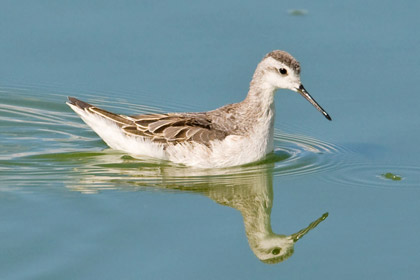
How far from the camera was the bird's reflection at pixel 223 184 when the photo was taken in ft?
34.2

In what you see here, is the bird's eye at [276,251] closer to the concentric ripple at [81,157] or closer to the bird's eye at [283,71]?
the concentric ripple at [81,157]

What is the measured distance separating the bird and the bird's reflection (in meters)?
0.20

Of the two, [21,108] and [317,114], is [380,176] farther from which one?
[21,108]

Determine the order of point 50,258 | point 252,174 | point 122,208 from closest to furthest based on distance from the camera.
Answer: point 50,258 < point 122,208 < point 252,174

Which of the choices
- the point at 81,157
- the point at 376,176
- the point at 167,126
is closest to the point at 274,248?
the point at 376,176

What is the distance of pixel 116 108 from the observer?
13547 mm

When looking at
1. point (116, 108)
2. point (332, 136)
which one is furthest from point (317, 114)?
point (116, 108)

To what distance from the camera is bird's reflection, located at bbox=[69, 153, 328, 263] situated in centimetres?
1042

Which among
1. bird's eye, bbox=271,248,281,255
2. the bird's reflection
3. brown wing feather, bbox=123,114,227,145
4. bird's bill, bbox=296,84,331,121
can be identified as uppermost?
bird's bill, bbox=296,84,331,121

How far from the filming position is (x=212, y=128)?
482 inches

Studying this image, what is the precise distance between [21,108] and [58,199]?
3.09 metres

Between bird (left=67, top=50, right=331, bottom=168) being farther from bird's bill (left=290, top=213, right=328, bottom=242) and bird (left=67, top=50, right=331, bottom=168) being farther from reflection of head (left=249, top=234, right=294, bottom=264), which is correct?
reflection of head (left=249, top=234, right=294, bottom=264)

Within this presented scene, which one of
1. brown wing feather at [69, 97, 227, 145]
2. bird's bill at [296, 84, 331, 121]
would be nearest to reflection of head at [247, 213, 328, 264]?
bird's bill at [296, 84, 331, 121]

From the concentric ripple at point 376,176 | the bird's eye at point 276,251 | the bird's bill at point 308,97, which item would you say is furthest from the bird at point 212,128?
the bird's eye at point 276,251
